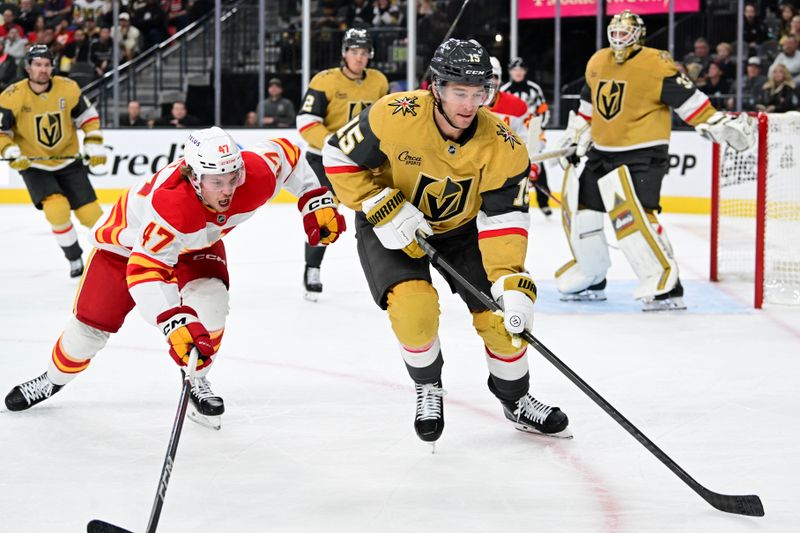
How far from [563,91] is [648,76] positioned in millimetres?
5014

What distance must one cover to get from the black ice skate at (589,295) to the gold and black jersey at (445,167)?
2.40 m

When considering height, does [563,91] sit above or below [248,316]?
above

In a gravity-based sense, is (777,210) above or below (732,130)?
below

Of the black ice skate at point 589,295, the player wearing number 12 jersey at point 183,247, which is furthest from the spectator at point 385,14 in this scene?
the player wearing number 12 jersey at point 183,247

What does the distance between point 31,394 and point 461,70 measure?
1.61m

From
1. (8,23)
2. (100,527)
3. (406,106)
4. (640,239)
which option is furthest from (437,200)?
(8,23)

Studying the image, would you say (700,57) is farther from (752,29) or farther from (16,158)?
(16,158)

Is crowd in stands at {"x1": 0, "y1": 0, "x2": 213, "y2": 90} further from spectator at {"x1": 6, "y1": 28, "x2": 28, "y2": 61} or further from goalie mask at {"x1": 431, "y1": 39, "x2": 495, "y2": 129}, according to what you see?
goalie mask at {"x1": 431, "y1": 39, "x2": 495, "y2": 129}

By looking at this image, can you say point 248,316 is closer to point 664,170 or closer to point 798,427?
point 664,170

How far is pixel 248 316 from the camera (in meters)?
4.93

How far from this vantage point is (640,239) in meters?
5.00

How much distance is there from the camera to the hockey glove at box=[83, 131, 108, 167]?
20.1ft

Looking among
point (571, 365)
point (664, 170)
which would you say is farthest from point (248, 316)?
point (664, 170)

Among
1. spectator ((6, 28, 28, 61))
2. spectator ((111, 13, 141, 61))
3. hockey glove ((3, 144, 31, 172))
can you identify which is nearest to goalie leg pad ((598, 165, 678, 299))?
hockey glove ((3, 144, 31, 172))
